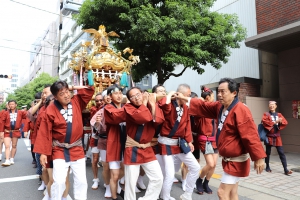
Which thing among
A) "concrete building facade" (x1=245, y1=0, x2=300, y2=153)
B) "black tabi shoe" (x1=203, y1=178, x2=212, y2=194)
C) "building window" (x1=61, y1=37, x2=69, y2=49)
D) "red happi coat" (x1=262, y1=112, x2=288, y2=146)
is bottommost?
"black tabi shoe" (x1=203, y1=178, x2=212, y2=194)

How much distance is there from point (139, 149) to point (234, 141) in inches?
51.3

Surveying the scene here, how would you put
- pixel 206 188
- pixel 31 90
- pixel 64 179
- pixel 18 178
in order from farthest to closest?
pixel 31 90, pixel 18 178, pixel 206 188, pixel 64 179

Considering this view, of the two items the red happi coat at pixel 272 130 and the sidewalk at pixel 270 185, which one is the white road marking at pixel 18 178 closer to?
the sidewalk at pixel 270 185

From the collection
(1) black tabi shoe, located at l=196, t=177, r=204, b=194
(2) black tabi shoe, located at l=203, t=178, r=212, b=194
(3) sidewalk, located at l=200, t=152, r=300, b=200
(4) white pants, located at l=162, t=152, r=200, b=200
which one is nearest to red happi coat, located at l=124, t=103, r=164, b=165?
(4) white pants, located at l=162, t=152, r=200, b=200

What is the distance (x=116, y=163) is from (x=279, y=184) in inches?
142

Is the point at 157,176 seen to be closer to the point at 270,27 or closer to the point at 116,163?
the point at 116,163

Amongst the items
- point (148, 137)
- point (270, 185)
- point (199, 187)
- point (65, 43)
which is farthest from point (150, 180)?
point (65, 43)

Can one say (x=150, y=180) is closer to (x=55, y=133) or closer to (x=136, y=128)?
(x=136, y=128)

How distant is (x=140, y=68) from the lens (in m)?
9.82

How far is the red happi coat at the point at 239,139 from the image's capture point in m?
2.67

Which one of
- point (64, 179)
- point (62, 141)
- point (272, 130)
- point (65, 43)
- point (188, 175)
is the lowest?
point (188, 175)

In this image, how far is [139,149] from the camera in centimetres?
340

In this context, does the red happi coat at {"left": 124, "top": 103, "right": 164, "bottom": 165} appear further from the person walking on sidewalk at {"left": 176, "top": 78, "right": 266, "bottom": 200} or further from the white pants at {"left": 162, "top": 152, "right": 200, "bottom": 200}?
the person walking on sidewalk at {"left": 176, "top": 78, "right": 266, "bottom": 200}

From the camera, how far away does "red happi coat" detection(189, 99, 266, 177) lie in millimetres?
2666
